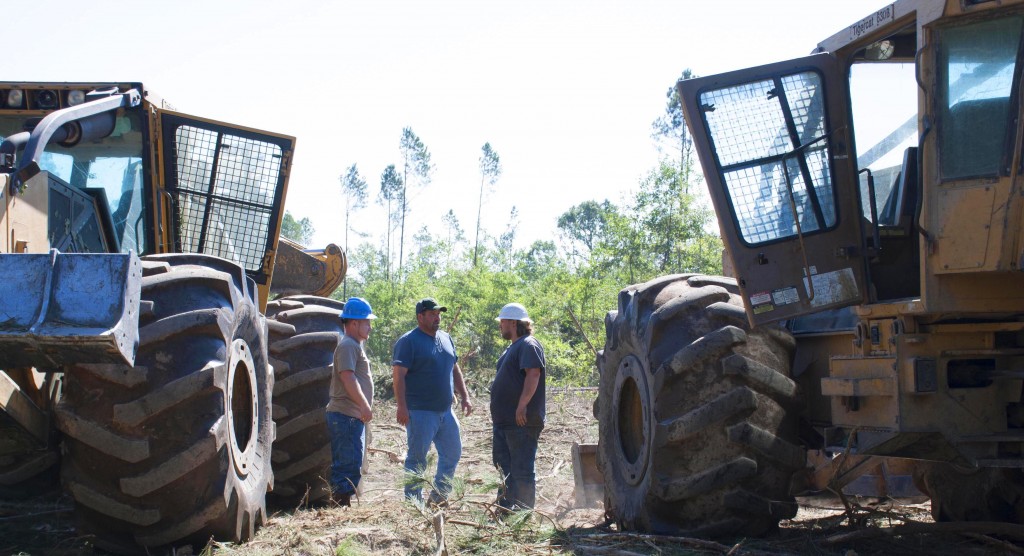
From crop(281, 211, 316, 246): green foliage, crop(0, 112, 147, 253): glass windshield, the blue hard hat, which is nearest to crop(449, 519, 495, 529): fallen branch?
the blue hard hat

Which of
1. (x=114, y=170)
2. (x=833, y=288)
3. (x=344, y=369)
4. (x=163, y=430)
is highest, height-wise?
(x=114, y=170)

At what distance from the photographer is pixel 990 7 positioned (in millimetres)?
4508

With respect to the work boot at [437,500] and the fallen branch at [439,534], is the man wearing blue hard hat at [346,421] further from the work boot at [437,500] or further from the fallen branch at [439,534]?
the fallen branch at [439,534]

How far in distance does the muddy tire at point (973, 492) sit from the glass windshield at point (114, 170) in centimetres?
542

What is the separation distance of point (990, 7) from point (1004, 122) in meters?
0.52

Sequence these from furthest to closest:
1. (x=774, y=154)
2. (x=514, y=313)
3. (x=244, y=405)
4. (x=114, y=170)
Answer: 1. (x=514, y=313)
2. (x=114, y=170)
3. (x=244, y=405)
4. (x=774, y=154)

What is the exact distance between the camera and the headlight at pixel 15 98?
659 cm

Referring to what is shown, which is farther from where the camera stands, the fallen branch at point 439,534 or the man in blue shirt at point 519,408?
the man in blue shirt at point 519,408

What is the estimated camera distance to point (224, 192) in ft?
25.5

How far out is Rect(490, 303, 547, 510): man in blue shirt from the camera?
321 inches

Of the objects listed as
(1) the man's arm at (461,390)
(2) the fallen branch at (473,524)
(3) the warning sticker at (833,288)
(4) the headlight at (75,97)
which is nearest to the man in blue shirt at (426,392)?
(1) the man's arm at (461,390)

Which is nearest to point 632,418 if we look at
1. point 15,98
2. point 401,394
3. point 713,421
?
point 713,421

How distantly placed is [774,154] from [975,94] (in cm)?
131

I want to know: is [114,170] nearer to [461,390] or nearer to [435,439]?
[435,439]
